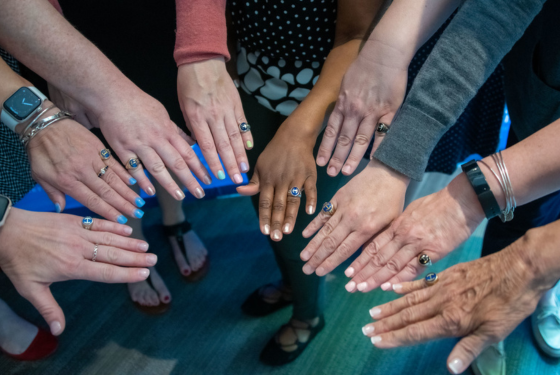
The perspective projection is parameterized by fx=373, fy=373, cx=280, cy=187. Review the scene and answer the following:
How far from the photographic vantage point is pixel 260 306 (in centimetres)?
159

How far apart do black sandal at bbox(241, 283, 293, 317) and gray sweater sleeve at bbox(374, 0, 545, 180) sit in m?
0.92

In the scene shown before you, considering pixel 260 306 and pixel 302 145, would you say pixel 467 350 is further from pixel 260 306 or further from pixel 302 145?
pixel 260 306

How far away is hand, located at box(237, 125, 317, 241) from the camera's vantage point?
96cm

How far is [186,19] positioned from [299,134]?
42 cm

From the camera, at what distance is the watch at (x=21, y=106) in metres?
0.93

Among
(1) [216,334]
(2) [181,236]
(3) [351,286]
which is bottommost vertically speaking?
(1) [216,334]

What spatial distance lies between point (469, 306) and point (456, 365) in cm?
12

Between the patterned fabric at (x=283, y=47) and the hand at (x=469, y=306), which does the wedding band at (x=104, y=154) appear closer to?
the patterned fabric at (x=283, y=47)

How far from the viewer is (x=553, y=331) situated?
1402 millimetres

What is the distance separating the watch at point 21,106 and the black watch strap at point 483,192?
1065 millimetres

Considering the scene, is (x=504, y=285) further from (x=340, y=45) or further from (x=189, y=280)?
(x=189, y=280)

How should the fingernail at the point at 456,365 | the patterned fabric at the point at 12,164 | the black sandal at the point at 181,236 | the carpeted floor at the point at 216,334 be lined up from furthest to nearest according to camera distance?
the black sandal at the point at 181,236 → the carpeted floor at the point at 216,334 → the patterned fabric at the point at 12,164 → the fingernail at the point at 456,365

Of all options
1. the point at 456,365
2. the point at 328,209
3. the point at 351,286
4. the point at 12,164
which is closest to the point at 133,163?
the point at 12,164

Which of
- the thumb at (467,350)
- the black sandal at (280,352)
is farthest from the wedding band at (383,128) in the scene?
the black sandal at (280,352)
